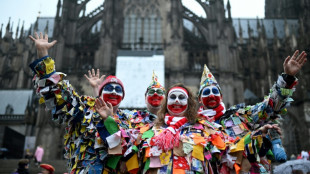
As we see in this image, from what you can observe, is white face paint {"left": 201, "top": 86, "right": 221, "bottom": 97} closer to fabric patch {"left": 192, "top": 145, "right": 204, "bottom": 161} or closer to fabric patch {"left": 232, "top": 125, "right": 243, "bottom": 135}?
fabric patch {"left": 232, "top": 125, "right": 243, "bottom": 135}

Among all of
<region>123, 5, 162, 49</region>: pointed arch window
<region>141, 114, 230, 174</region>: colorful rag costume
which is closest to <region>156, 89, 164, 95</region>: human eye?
<region>141, 114, 230, 174</region>: colorful rag costume

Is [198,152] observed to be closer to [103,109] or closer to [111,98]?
[103,109]

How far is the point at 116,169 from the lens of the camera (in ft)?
9.04

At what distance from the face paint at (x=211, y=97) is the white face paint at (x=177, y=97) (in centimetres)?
76

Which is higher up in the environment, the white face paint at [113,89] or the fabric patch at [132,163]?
the white face paint at [113,89]

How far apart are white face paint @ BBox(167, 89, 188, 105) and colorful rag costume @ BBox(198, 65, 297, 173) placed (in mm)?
259

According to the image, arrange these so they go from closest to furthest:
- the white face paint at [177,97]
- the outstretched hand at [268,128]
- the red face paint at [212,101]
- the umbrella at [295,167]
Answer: the outstretched hand at [268,128]
the white face paint at [177,97]
the red face paint at [212,101]
the umbrella at [295,167]

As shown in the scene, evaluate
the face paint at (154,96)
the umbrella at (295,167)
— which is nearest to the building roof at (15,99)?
the face paint at (154,96)

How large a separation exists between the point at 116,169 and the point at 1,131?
64.0ft

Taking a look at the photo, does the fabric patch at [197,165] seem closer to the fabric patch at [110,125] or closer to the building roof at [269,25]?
the fabric patch at [110,125]

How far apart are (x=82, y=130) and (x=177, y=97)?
3.75 ft

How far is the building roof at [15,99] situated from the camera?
28.5 m

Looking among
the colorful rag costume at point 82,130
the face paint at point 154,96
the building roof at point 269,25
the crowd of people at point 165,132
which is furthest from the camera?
the building roof at point 269,25

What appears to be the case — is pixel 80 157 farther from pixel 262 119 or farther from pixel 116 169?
pixel 262 119
